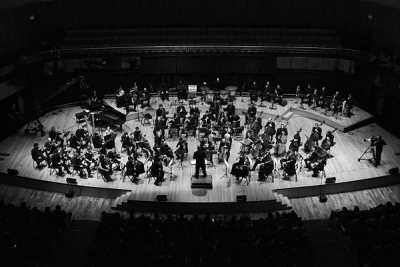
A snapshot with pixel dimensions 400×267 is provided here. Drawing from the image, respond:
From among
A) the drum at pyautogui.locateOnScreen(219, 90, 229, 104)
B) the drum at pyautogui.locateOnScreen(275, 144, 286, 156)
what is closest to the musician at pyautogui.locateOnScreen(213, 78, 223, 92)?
the drum at pyautogui.locateOnScreen(219, 90, 229, 104)

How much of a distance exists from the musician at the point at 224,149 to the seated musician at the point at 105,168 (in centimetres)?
342

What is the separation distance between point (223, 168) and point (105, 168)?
3615 mm

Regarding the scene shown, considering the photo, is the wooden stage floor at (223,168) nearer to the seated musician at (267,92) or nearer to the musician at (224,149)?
the musician at (224,149)

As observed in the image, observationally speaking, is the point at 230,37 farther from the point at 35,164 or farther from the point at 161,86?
the point at 35,164

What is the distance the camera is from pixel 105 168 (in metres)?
16.1

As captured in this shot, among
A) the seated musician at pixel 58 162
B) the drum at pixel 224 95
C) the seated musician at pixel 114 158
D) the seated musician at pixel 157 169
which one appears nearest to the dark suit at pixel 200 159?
the seated musician at pixel 157 169

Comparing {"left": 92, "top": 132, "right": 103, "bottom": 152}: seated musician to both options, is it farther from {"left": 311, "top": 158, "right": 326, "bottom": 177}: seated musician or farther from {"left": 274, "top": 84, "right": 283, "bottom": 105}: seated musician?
{"left": 274, "top": 84, "right": 283, "bottom": 105}: seated musician

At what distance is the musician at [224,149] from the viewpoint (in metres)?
16.6

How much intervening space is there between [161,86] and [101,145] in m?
4.90

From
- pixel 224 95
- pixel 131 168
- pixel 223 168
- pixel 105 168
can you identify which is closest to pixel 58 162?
pixel 105 168

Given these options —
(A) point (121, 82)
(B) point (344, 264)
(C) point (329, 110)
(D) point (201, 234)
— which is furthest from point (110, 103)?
(B) point (344, 264)

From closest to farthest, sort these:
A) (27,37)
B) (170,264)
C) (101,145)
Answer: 1. (170,264)
2. (101,145)
3. (27,37)

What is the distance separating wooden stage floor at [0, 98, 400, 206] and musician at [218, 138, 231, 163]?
0.93 ft

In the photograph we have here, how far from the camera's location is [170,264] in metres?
11.4
